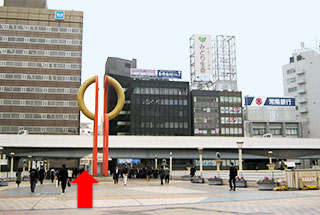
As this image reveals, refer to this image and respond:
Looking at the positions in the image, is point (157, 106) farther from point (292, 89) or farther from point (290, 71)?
point (290, 71)

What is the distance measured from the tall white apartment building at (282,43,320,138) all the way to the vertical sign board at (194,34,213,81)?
31239 mm

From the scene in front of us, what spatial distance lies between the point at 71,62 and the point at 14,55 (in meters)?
14.8

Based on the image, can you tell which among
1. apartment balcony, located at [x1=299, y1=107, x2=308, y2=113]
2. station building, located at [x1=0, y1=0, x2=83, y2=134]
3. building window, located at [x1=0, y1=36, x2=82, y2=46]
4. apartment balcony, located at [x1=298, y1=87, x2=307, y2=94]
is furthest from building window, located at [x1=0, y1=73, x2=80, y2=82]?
apartment balcony, located at [x1=299, y1=107, x2=308, y2=113]

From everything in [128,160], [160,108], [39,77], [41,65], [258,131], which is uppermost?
[41,65]

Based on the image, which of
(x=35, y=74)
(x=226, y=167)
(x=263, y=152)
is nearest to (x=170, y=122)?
(x=226, y=167)

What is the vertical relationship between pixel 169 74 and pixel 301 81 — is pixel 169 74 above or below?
below

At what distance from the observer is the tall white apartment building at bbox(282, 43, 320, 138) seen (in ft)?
339

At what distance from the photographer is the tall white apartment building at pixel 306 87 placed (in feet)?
339

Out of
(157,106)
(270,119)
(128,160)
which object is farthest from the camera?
(270,119)

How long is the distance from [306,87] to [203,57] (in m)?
35.1

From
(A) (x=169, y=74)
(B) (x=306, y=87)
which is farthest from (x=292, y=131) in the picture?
(A) (x=169, y=74)

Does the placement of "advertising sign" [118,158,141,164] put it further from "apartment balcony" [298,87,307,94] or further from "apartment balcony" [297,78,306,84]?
"apartment balcony" [297,78,306,84]

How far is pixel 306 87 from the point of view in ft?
348
